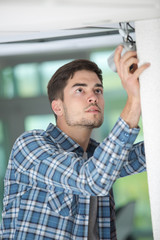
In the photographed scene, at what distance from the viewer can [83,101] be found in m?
1.82

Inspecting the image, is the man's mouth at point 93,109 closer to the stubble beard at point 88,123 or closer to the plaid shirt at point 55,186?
the stubble beard at point 88,123

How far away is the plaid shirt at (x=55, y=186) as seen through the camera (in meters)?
1.32

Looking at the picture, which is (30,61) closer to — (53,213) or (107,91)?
(107,91)

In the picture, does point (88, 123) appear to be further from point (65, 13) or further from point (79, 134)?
point (65, 13)

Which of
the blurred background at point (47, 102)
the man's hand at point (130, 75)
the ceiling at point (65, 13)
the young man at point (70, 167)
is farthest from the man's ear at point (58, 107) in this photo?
the blurred background at point (47, 102)

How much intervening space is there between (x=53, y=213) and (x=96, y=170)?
1.63 feet

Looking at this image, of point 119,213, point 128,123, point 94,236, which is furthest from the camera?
point 119,213

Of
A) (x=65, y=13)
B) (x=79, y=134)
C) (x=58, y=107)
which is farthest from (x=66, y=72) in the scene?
(x=65, y=13)

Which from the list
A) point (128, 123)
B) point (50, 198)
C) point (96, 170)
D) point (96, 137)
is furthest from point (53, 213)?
point (96, 137)

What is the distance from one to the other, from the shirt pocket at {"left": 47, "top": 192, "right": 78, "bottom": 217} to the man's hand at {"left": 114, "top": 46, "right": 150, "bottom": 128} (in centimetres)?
65

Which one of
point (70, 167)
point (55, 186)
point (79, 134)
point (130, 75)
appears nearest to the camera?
point (130, 75)

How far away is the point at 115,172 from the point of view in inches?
49.8

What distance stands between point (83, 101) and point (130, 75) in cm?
78

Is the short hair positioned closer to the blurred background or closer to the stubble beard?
the stubble beard
